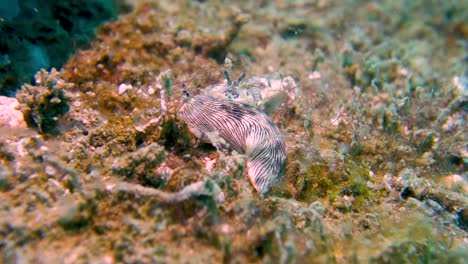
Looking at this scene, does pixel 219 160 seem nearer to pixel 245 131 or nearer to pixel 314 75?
pixel 245 131

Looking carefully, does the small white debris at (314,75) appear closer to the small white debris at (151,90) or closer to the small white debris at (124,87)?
the small white debris at (151,90)

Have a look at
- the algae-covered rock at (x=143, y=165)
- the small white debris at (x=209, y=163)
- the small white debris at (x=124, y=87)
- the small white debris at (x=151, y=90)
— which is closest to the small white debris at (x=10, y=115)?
the small white debris at (x=124, y=87)

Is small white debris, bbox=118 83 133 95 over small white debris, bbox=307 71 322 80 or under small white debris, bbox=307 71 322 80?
over

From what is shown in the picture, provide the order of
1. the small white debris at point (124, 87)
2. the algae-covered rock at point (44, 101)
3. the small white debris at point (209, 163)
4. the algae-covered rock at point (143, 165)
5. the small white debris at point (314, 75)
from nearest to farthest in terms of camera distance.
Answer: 1. the algae-covered rock at point (143, 165)
2. the algae-covered rock at point (44, 101)
3. the small white debris at point (209, 163)
4. the small white debris at point (124, 87)
5. the small white debris at point (314, 75)

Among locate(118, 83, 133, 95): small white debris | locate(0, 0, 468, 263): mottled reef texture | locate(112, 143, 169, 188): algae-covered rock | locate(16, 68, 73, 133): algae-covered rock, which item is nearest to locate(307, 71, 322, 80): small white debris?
locate(0, 0, 468, 263): mottled reef texture

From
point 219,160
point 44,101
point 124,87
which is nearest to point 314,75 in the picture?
point 219,160

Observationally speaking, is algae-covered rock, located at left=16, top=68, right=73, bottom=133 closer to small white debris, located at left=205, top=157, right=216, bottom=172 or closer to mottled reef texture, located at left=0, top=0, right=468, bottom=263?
mottled reef texture, located at left=0, top=0, right=468, bottom=263

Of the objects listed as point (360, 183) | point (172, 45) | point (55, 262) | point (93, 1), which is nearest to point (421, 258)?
point (360, 183)

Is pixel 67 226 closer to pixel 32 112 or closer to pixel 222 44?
pixel 32 112
